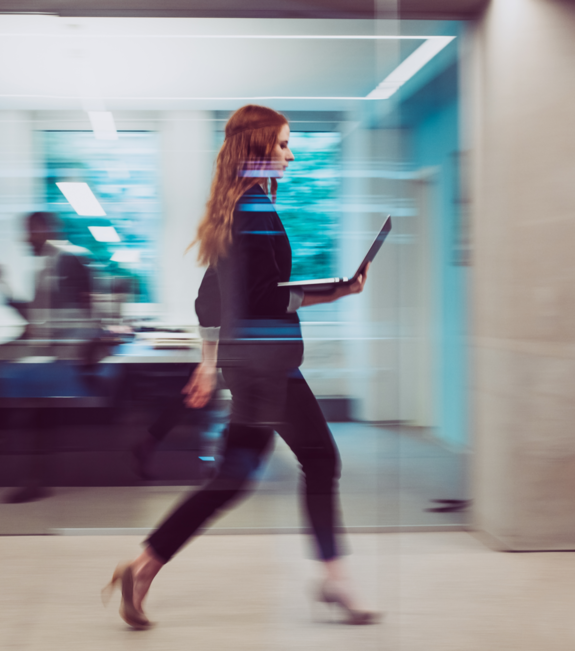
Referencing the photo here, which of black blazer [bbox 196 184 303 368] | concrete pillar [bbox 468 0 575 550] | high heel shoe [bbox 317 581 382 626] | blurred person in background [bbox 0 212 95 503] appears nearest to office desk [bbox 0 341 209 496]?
blurred person in background [bbox 0 212 95 503]

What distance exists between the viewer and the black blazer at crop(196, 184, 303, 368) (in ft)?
5.68

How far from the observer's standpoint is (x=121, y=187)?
2.67 metres

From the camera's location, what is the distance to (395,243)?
2834mm

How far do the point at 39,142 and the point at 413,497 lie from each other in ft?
7.50

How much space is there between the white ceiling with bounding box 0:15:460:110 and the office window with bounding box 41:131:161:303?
152 mm

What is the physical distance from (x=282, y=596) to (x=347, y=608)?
32 cm

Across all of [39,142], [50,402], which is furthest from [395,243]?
[50,402]

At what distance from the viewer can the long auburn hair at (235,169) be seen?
180 cm

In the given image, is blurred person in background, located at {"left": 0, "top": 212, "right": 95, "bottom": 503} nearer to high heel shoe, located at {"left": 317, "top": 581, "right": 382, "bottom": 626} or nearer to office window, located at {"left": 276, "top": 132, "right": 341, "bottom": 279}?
office window, located at {"left": 276, "top": 132, "right": 341, "bottom": 279}

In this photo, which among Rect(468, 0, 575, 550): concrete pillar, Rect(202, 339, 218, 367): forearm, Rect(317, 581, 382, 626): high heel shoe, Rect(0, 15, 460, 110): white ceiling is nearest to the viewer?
Rect(317, 581, 382, 626): high heel shoe

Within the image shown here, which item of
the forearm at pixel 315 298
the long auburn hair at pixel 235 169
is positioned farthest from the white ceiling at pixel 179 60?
the forearm at pixel 315 298

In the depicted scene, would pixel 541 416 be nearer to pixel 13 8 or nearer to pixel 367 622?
pixel 367 622

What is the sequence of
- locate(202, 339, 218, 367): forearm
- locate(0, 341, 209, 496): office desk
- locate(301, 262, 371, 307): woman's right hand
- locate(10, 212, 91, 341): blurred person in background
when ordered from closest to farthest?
locate(301, 262, 371, 307): woman's right hand → locate(202, 339, 218, 367): forearm → locate(10, 212, 91, 341): blurred person in background → locate(0, 341, 209, 496): office desk

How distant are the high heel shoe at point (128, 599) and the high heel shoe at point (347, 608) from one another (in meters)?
0.52
